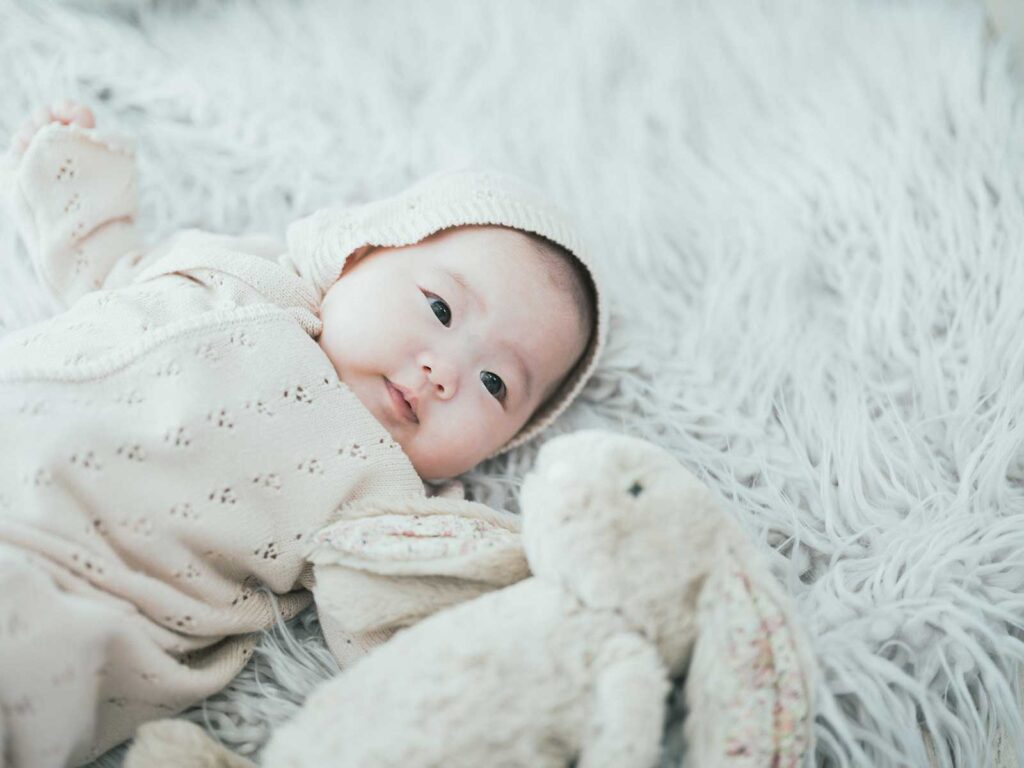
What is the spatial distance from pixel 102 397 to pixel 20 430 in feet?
0.24

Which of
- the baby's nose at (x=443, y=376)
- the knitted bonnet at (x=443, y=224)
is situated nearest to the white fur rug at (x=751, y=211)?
the knitted bonnet at (x=443, y=224)

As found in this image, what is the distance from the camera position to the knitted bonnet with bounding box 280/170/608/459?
1.01 meters

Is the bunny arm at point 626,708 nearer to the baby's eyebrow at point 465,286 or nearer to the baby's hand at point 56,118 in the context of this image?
the baby's eyebrow at point 465,286

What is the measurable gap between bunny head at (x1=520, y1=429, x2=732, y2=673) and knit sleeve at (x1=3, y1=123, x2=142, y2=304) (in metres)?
0.75

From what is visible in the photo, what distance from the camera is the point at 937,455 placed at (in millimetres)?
961

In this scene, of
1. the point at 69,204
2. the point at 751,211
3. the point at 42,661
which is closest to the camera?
the point at 42,661

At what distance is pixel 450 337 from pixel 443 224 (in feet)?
0.50

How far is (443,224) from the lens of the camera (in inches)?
39.5

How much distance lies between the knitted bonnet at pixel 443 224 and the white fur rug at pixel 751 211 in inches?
2.7

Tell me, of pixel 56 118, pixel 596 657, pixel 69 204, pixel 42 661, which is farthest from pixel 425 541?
pixel 56 118

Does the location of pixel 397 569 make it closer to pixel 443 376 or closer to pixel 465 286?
pixel 443 376

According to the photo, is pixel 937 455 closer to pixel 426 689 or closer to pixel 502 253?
pixel 502 253

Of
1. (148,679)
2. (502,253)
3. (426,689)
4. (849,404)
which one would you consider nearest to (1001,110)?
(849,404)

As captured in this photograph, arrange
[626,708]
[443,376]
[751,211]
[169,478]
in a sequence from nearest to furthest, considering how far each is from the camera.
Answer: [626,708] → [169,478] → [443,376] → [751,211]
